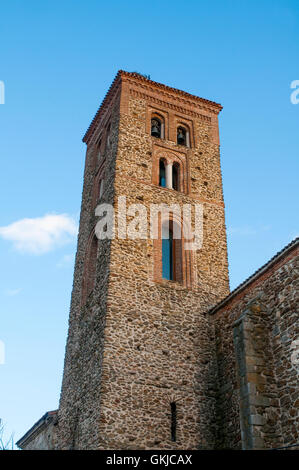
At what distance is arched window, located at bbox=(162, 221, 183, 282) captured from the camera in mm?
16516

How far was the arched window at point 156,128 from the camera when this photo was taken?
20.0 metres

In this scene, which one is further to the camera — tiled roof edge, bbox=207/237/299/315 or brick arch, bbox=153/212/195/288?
brick arch, bbox=153/212/195/288

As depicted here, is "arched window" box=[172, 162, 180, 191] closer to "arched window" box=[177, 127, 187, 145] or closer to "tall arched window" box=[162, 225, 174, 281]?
"arched window" box=[177, 127, 187, 145]

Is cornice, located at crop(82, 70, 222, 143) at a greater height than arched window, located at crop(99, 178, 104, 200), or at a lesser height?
greater

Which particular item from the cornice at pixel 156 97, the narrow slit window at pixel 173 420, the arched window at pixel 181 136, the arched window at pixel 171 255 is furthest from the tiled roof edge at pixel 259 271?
the cornice at pixel 156 97

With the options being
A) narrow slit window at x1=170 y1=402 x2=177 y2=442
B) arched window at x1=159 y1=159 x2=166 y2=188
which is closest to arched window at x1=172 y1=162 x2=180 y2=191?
arched window at x1=159 y1=159 x2=166 y2=188

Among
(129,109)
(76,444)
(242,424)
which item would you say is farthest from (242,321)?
(129,109)

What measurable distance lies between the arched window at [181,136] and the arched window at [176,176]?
170 centimetres

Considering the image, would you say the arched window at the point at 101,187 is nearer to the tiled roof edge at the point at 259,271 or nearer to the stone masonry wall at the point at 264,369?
the tiled roof edge at the point at 259,271

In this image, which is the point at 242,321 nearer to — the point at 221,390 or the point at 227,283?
the point at 221,390

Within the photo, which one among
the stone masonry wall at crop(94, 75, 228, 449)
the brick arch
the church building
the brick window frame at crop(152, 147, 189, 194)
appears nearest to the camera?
the church building
